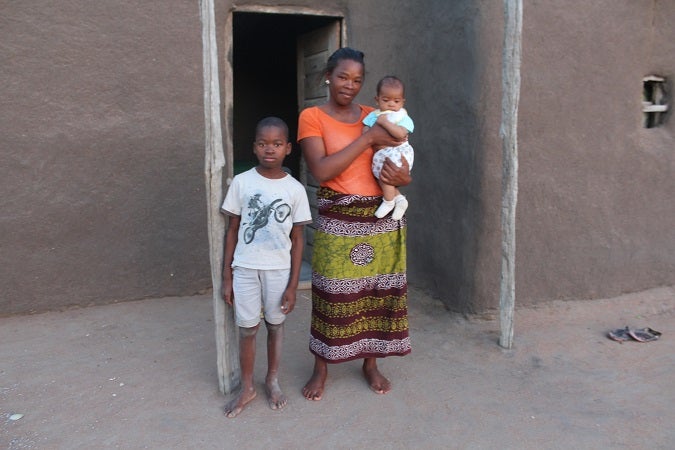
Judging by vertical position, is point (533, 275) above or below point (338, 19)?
below

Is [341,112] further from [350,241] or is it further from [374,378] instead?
[374,378]

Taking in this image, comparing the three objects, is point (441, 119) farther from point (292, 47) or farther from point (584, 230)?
point (292, 47)

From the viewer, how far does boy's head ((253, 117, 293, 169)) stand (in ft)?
8.23

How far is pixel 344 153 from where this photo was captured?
99.4 inches

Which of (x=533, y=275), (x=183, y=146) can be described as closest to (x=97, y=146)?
(x=183, y=146)

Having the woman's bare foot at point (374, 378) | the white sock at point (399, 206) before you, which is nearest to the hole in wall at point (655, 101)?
the white sock at point (399, 206)

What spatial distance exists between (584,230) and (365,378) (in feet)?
6.62

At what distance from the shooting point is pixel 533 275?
13.0 ft

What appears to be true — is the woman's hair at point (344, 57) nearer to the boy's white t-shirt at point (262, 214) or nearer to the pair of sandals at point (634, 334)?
the boy's white t-shirt at point (262, 214)

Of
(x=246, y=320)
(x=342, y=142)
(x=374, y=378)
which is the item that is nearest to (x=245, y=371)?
(x=246, y=320)

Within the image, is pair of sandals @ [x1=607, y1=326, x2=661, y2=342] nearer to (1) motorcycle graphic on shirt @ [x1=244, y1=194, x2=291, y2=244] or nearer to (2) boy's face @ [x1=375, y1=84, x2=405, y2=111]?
(2) boy's face @ [x1=375, y1=84, x2=405, y2=111]

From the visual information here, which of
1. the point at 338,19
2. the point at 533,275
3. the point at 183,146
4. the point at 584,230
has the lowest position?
the point at 533,275

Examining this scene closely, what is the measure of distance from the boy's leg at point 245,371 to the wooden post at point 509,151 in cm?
160

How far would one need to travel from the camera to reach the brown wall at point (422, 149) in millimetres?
3734
